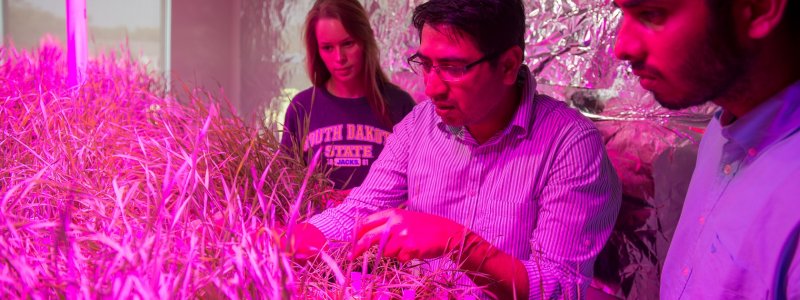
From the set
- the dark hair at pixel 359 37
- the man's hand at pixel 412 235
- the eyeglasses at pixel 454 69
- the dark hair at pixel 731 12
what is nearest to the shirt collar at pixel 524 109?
the eyeglasses at pixel 454 69

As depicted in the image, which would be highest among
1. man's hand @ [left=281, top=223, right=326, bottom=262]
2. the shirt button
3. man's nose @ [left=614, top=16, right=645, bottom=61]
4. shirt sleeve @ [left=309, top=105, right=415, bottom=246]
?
man's nose @ [left=614, top=16, right=645, bottom=61]

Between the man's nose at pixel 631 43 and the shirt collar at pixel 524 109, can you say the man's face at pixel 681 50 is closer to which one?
the man's nose at pixel 631 43

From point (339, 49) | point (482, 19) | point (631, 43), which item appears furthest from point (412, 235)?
point (339, 49)

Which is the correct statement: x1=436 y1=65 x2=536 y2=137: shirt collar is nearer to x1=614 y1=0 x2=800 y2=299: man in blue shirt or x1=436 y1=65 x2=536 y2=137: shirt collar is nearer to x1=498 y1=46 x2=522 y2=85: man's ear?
x1=498 y1=46 x2=522 y2=85: man's ear

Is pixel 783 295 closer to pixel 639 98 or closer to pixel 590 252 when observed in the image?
pixel 590 252

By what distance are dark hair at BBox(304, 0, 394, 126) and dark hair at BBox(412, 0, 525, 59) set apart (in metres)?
0.73

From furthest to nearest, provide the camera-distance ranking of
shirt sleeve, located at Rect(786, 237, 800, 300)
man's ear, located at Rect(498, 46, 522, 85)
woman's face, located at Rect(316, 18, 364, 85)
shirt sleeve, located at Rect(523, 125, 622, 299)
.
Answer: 1. woman's face, located at Rect(316, 18, 364, 85)
2. man's ear, located at Rect(498, 46, 522, 85)
3. shirt sleeve, located at Rect(523, 125, 622, 299)
4. shirt sleeve, located at Rect(786, 237, 800, 300)

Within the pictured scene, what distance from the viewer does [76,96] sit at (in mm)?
1499

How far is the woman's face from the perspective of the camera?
187cm

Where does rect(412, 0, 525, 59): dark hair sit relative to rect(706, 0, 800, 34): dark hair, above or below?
below

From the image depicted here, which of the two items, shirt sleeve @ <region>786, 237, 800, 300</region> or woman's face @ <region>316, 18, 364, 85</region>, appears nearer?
shirt sleeve @ <region>786, 237, 800, 300</region>

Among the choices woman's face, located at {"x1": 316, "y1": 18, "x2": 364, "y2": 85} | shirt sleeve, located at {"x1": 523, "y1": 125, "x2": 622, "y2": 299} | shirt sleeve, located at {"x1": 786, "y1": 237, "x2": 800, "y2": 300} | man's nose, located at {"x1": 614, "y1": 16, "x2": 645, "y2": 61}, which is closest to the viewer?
shirt sleeve, located at {"x1": 786, "y1": 237, "x2": 800, "y2": 300}

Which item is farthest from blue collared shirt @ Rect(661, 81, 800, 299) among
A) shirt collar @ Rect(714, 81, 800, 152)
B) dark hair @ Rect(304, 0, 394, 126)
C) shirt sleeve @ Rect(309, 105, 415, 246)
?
dark hair @ Rect(304, 0, 394, 126)

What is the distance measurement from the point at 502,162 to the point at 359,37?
2.72 ft
